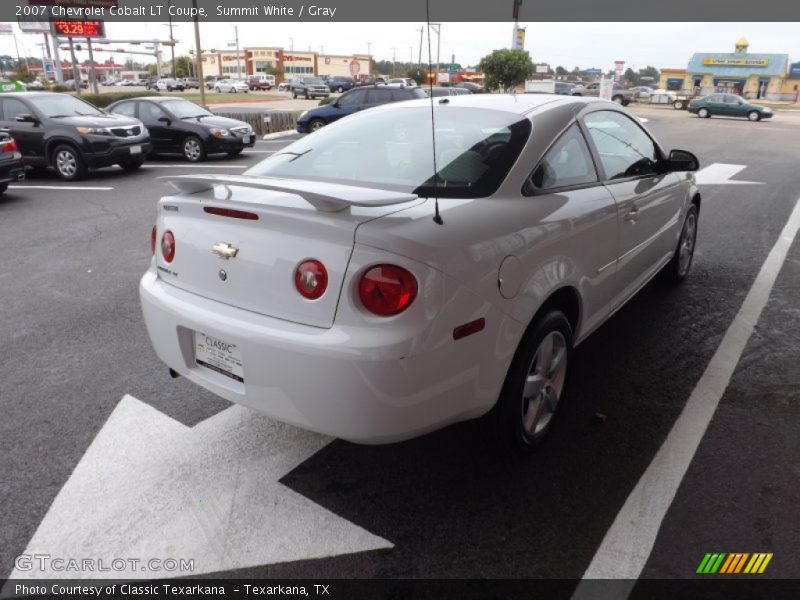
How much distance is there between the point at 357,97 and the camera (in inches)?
709

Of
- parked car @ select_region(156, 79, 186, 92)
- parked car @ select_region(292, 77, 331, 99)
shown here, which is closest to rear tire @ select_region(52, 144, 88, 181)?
parked car @ select_region(292, 77, 331, 99)

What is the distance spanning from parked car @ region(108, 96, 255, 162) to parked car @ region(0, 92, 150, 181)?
1955 millimetres

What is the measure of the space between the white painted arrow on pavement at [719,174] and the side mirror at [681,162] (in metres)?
6.33

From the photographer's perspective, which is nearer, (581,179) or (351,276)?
(351,276)

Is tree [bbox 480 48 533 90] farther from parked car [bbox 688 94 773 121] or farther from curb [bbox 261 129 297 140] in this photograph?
curb [bbox 261 129 297 140]

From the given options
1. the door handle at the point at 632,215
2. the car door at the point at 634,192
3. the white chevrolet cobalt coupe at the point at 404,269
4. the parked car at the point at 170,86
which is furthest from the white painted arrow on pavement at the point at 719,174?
the parked car at the point at 170,86

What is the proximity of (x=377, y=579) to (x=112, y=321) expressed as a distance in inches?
131

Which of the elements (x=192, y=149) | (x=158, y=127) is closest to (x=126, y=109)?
(x=158, y=127)

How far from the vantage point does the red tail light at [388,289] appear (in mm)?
2152

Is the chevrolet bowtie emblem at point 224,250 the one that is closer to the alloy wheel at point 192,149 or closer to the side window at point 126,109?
the alloy wheel at point 192,149

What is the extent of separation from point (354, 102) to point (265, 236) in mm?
16666

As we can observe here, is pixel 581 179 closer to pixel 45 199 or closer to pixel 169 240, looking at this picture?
pixel 169 240

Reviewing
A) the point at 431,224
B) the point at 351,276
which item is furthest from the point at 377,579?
the point at 431,224

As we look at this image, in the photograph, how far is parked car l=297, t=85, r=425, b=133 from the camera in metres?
17.5
